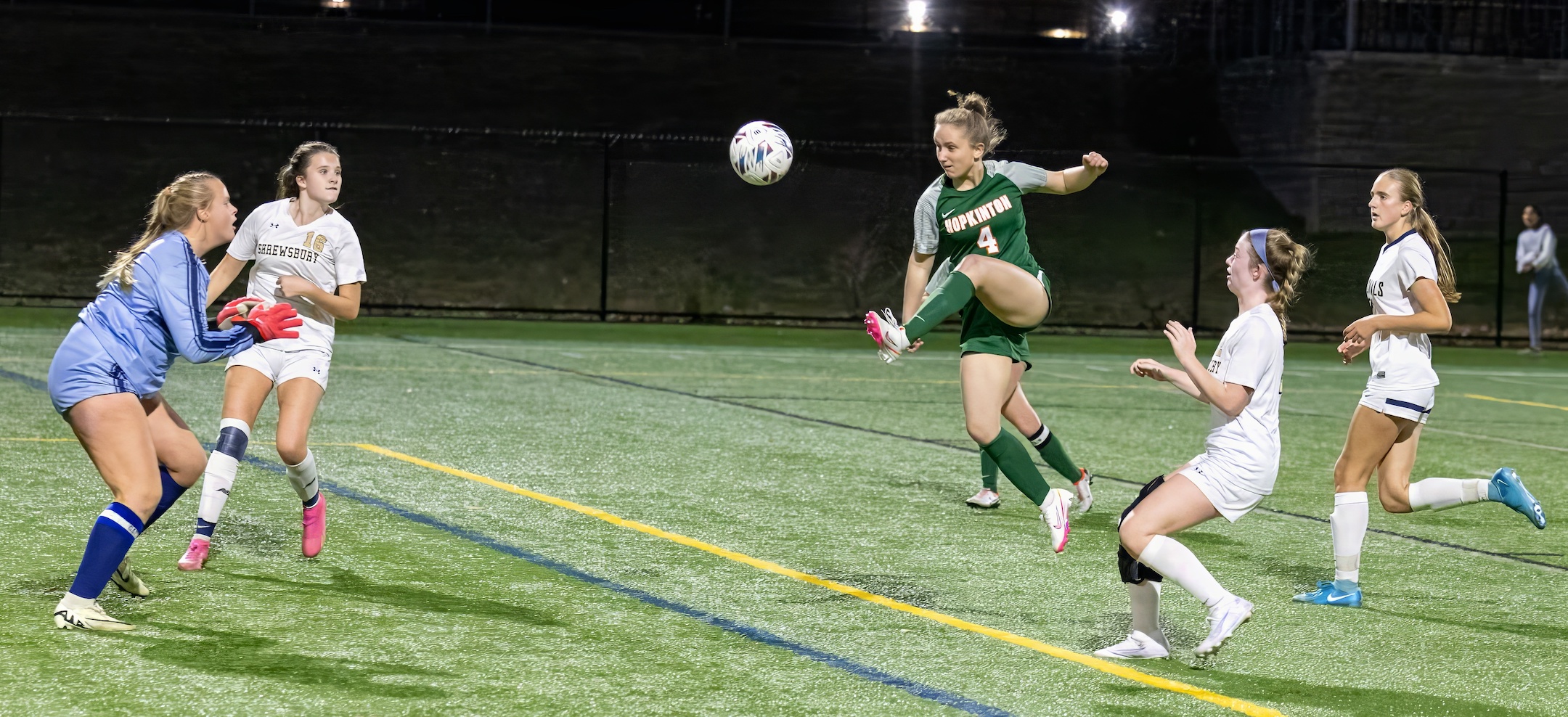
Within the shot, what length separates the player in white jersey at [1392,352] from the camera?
265 inches

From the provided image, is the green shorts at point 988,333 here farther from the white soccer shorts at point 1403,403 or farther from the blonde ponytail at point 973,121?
the white soccer shorts at point 1403,403

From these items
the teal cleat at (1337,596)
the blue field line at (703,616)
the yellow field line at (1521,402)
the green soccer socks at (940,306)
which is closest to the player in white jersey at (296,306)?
the blue field line at (703,616)

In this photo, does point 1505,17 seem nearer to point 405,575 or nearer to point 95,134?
point 95,134

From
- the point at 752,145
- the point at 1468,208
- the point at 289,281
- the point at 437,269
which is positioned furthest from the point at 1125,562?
the point at 1468,208

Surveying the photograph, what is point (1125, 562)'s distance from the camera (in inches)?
217

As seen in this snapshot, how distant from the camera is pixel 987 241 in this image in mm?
7805

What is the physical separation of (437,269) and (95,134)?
16.4 feet

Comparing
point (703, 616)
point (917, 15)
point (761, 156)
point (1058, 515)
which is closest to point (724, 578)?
point (703, 616)

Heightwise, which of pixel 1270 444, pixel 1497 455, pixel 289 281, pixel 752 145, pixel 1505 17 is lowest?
pixel 1497 455

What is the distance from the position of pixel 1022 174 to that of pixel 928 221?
514 millimetres

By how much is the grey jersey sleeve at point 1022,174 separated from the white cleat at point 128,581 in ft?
13.9

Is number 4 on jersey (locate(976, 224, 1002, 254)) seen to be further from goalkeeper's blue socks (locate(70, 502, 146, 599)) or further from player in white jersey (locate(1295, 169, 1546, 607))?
goalkeeper's blue socks (locate(70, 502, 146, 599))

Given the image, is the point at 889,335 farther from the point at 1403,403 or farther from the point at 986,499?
the point at 986,499

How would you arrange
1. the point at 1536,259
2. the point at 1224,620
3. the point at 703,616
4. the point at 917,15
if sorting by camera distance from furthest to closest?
1. the point at 917,15
2. the point at 1536,259
3. the point at 703,616
4. the point at 1224,620
